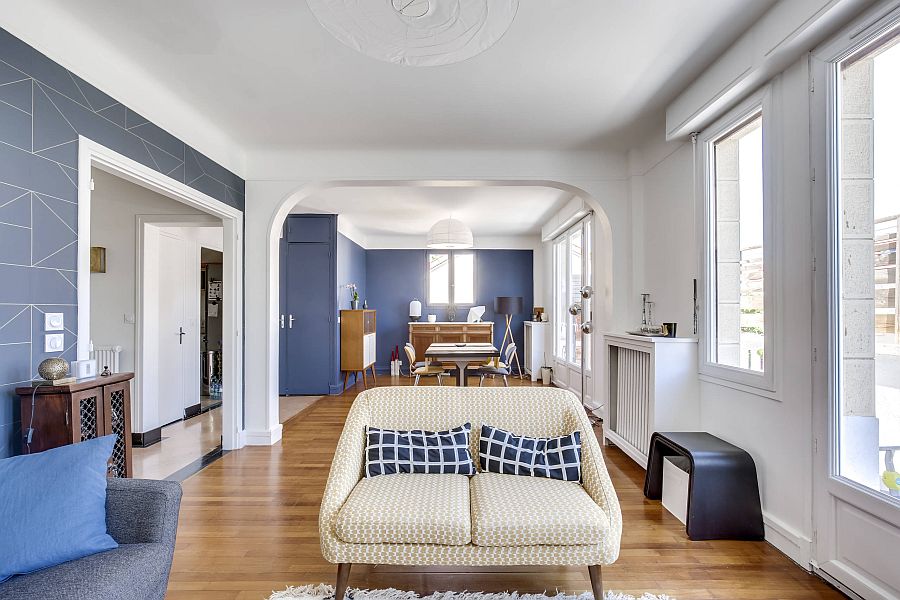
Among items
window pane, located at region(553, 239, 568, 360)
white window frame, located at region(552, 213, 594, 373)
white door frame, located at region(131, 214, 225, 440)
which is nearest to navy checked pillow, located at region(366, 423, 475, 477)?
white window frame, located at region(552, 213, 594, 373)

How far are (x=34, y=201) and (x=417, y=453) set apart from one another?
85.2 inches

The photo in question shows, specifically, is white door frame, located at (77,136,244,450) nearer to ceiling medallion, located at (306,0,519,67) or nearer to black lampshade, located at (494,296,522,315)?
ceiling medallion, located at (306,0,519,67)

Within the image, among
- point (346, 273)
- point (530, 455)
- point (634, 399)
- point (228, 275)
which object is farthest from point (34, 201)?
point (346, 273)

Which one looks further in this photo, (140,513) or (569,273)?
(569,273)

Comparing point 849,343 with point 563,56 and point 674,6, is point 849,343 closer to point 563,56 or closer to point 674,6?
point 674,6

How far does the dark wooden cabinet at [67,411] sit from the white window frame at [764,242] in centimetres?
345

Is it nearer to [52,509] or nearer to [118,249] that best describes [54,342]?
[52,509]

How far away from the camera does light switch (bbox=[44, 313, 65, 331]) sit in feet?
7.62

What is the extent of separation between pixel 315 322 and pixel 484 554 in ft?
19.2

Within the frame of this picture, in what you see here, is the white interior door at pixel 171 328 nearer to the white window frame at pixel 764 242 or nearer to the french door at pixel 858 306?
the white window frame at pixel 764 242

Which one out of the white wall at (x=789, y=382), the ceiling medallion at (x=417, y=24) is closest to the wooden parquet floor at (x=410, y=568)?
the white wall at (x=789, y=382)

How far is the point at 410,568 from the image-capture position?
2.35 meters

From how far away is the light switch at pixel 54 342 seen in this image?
2330mm

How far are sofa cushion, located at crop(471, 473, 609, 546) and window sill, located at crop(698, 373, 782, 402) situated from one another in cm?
125
